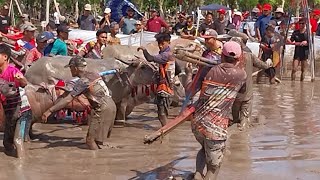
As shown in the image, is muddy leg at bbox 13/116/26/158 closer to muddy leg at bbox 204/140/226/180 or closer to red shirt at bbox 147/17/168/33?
muddy leg at bbox 204/140/226/180

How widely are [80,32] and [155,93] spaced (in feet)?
24.3

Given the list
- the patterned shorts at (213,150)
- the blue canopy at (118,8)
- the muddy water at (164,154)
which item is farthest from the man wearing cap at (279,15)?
the patterned shorts at (213,150)

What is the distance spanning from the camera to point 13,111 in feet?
26.1

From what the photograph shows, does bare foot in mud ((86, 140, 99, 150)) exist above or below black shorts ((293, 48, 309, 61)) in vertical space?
below

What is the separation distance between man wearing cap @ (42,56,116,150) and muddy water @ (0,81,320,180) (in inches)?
8.9

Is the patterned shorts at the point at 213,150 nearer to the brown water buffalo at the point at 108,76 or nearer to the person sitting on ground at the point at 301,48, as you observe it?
the brown water buffalo at the point at 108,76

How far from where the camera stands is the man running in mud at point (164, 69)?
31.1 feet

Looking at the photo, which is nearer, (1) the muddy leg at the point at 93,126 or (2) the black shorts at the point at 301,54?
(1) the muddy leg at the point at 93,126

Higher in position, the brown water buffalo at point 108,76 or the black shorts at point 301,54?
the brown water buffalo at point 108,76

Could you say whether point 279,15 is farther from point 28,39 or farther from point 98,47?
point 28,39

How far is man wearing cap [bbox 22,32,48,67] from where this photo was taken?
10492mm

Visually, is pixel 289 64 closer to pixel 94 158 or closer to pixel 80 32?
pixel 80 32

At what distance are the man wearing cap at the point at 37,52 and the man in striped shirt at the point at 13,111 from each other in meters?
2.39

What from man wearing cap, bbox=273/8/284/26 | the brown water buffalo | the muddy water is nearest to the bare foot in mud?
the muddy water
